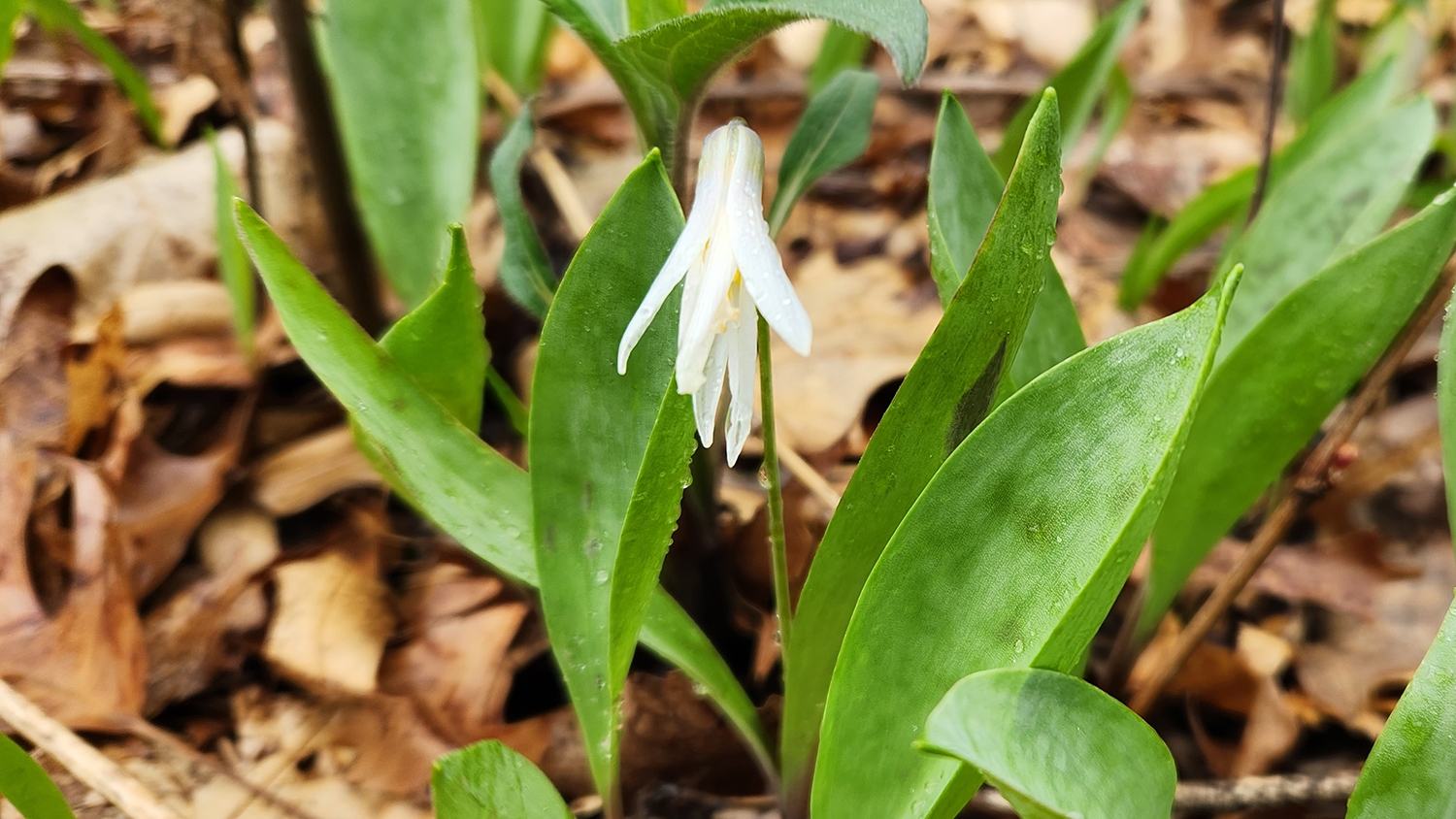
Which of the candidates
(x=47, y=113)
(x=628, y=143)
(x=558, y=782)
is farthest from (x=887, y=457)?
(x=47, y=113)

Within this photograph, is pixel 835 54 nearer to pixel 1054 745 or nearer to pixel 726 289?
pixel 726 289

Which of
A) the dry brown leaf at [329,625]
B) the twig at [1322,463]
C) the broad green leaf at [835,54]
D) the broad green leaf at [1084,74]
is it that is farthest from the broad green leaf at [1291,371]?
the broad green leaf at [835,54]

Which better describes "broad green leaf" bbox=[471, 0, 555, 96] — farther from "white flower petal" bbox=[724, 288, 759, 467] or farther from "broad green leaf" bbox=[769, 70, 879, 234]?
"white flower petal" bbox=[724, 288, 759, 467]

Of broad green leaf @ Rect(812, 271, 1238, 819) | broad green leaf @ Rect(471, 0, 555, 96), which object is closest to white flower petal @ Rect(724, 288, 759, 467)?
broad green leaf @ Rect(812, 271, 1238, 819)

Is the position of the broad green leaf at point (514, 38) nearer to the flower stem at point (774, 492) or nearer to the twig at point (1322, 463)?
the flower stem at point (774, 492)

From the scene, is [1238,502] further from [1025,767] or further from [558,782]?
[558,782]

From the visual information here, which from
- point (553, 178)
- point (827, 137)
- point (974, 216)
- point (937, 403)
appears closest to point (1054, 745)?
point (937, 403)
